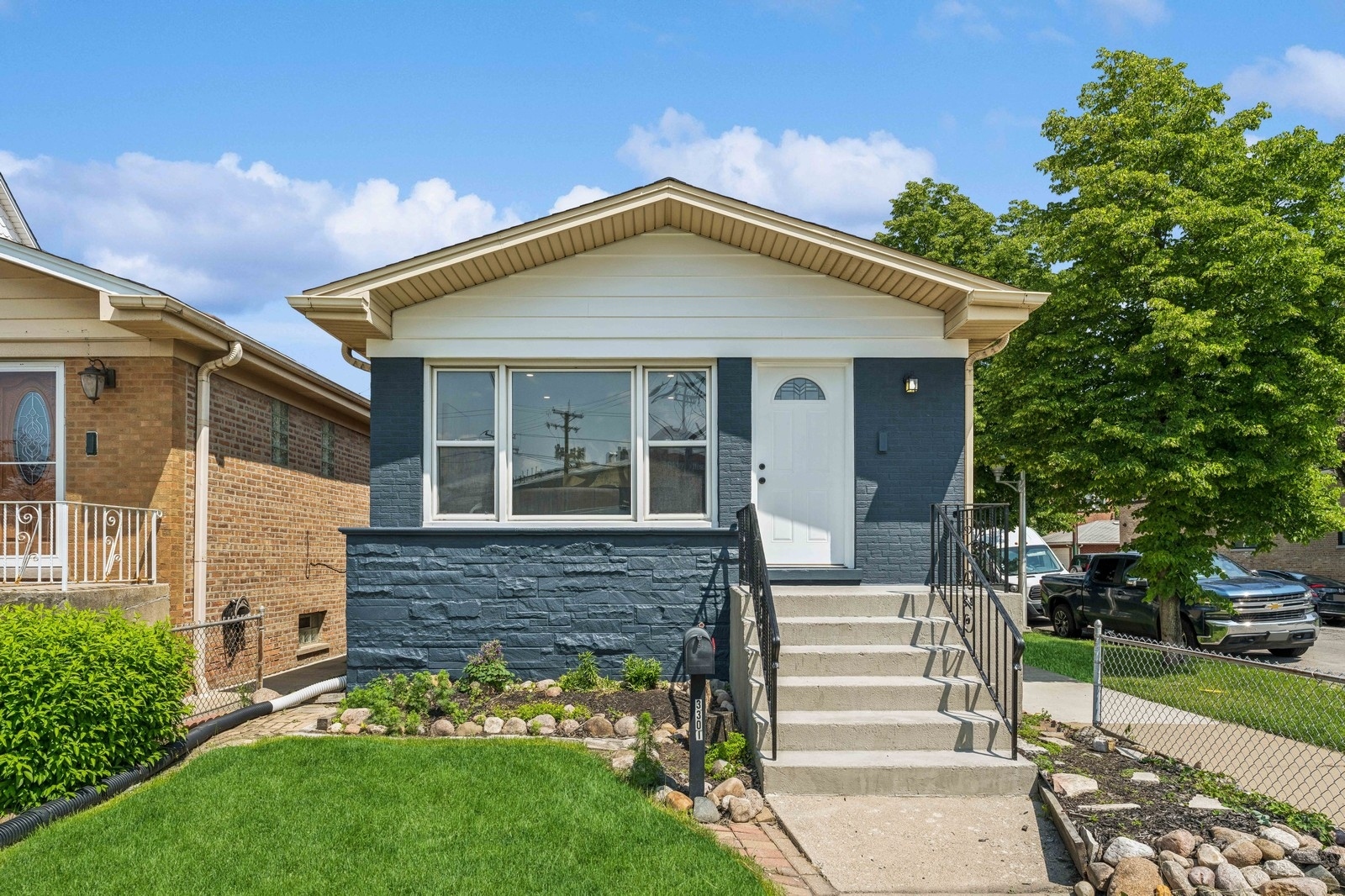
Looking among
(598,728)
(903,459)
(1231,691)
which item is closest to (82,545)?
(598,728)

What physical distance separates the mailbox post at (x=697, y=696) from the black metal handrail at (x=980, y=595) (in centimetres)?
190

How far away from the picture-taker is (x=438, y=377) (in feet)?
27.4

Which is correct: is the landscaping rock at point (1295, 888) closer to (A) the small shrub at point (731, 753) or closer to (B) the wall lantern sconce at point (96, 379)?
(A) the small shrub at point (731, 753)

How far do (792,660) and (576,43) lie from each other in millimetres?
7518

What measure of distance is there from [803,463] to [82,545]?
6.83 m

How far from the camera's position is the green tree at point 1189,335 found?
32.9 ft

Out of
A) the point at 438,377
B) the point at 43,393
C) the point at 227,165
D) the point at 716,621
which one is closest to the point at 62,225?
the point at 227,165

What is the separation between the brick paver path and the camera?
4242 mm

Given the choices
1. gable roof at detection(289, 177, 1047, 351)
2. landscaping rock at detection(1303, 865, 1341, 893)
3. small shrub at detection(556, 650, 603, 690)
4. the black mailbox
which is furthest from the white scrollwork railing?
landscaping rock at detection(1303, 865, 1341, 893)

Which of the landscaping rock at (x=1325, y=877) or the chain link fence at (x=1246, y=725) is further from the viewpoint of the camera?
the chain link fence at (x=1246, y=725)

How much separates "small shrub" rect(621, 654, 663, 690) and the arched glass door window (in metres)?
2.78

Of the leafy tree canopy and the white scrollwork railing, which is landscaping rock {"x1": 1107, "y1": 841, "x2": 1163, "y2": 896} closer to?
the leafy tree canopy

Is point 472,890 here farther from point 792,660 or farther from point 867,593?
point 867,593

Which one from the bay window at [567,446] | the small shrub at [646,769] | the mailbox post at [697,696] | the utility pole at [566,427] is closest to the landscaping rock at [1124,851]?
the mailbox post at [697,696]
